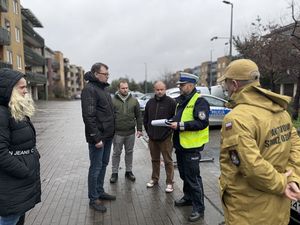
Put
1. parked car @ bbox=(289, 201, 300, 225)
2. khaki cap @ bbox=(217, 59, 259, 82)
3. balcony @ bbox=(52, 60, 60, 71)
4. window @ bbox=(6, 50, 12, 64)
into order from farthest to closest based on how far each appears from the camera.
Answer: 1. balcony @ bbox=(52, 60, 60, 71)
2. window @ bbox=(6, 50, 12, 64)
3. parked car @ bbox=(289, 201, 300, 225)
4. khaki cap @ bbox=(217, 59, 259, 82)

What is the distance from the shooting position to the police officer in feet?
14.2

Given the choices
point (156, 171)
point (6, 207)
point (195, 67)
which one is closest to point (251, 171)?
point (6, 207)

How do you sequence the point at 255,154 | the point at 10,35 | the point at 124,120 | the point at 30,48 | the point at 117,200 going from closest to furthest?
the point at 255,154
the point at 117,200
the point at 124,120
the point at 10,35
the point at 30,48

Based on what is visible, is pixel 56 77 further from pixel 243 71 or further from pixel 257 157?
pixel 257 157

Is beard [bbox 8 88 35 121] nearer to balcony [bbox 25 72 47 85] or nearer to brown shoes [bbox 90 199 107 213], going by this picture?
brown shoes [bbox 90 199 107 213]

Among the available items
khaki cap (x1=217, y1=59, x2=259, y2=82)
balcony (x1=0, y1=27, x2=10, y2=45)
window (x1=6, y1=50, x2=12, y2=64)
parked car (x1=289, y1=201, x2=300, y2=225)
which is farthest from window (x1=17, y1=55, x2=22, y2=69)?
khaki cap (x1=217, y1=59, x2=259, y2=82)

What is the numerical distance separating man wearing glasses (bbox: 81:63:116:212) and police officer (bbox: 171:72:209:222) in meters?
1.02

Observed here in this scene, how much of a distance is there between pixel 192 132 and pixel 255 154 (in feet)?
7.58

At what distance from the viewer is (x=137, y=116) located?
20.7 ft

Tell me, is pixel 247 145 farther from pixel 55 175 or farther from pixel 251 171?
pixel 55 175

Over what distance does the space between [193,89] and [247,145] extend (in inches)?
96.0

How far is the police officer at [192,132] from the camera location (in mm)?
4328

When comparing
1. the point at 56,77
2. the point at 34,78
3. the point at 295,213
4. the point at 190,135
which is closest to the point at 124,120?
the point at 190,135

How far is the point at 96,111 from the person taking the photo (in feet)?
15.2
